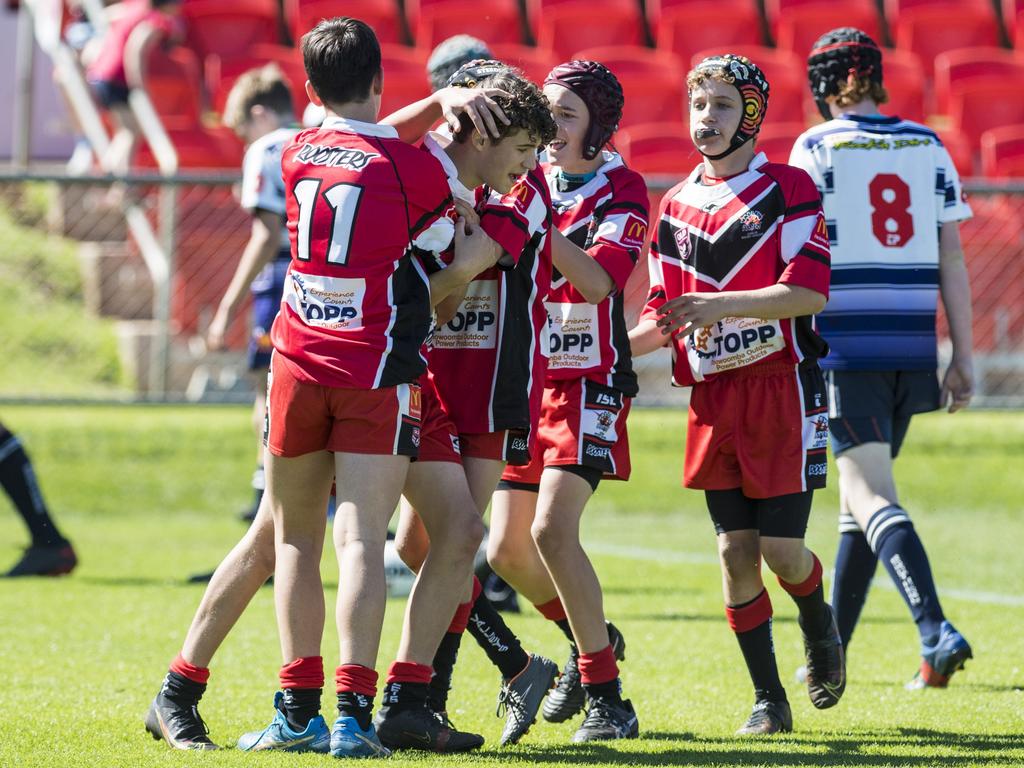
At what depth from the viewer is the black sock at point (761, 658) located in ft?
14.2

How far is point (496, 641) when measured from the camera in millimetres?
4258

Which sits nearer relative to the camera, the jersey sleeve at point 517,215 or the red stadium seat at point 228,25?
the jersey sleeve at point 517,215

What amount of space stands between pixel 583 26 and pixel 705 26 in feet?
3.58

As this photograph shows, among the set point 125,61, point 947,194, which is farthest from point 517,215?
point 125,61

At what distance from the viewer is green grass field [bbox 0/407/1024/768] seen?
4.00 meters

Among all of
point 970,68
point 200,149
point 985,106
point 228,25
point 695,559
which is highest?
point 228,25

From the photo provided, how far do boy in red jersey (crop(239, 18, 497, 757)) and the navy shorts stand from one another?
338 cm

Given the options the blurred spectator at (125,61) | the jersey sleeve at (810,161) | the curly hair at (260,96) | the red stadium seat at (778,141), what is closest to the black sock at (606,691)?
the jersey sleeve at (810,161)

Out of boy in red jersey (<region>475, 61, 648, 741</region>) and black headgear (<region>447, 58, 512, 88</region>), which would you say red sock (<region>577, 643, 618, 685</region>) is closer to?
boy in red jersey (<region>475, 61, 648, 741</region>)

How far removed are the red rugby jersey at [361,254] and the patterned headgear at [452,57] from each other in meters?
1.49

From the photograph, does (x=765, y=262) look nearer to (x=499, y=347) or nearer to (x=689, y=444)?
(x=689, y=444)

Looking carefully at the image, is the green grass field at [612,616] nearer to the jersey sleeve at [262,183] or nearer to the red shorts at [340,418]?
the red shorts at [340,418]

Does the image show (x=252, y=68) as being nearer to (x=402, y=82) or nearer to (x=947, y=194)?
(x=402, y=82)

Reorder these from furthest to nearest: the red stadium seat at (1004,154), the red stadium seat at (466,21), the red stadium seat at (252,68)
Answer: the red stadium seat at (466,21) < the red stadium seat at (252,68) < the red stadium seat at (1004,154)
